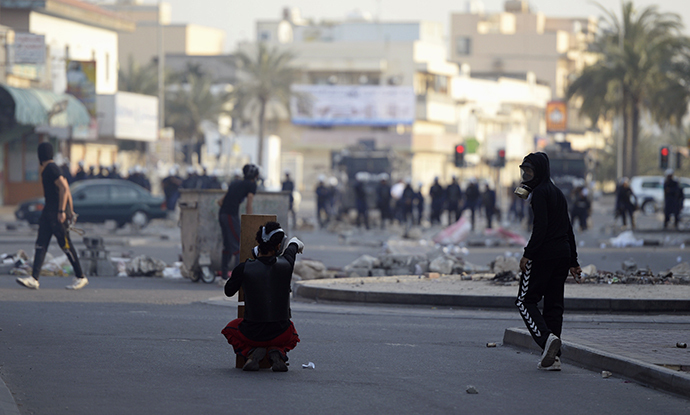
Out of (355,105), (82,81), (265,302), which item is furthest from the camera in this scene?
(355,105)

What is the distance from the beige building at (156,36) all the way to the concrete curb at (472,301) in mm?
85926

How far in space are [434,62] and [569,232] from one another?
80.4 metres

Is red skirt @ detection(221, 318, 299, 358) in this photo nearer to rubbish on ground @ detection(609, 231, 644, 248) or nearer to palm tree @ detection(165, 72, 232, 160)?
rubbish on ground @ detection(609, 231, 644, 248)

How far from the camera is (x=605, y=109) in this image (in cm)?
5612

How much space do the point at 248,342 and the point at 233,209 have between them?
6.74m

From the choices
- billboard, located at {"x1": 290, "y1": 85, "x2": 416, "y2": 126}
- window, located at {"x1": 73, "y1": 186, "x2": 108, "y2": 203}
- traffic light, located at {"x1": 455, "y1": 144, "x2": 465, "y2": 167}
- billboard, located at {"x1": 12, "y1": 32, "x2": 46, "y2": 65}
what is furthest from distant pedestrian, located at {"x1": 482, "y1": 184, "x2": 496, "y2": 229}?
billboard, located at {"x1": 290, "y1": 85, "x2": 416, "y2": 126}

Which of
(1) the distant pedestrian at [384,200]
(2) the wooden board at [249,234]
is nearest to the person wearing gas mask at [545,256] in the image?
(2) the wooden board at [249,234]

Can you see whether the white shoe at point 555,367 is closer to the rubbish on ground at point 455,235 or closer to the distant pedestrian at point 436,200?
the rubbish on ground at point 455,235

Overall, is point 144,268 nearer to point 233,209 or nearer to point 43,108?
point 233,209

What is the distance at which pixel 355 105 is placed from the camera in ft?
273

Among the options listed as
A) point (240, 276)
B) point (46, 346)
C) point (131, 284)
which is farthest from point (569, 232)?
point (131, 284)

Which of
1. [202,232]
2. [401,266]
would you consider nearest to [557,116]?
[401,266]

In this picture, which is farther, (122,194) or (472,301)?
(122,194)

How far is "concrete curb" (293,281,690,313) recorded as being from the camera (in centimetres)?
Result: 1182
